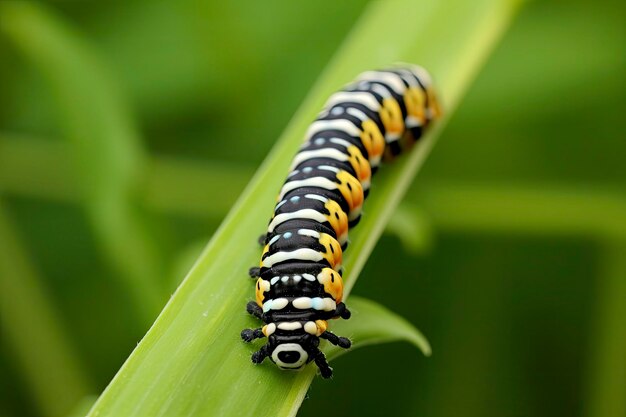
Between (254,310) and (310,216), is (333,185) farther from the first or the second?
(254,310)

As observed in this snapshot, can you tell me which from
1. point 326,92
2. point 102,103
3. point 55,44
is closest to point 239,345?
point 326,92

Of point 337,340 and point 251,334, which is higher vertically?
point 337,340

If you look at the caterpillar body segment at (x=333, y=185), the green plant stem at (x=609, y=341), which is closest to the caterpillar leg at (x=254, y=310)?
the caterpillar body segment at (x=333, y=185)

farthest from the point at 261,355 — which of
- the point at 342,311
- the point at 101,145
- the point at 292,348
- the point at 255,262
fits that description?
the point at 101,145

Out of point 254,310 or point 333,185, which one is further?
point 333,185

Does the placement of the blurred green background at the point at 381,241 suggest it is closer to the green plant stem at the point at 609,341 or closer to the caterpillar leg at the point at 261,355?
the green plant stem at the point at 609,341

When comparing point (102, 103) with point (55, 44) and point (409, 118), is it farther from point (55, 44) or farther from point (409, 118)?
point (409, 118)

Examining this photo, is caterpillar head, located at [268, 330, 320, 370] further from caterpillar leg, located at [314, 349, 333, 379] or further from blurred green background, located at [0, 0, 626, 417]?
blurred green background, located at [0, 0, 626, 417]
